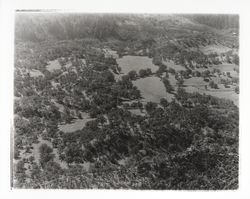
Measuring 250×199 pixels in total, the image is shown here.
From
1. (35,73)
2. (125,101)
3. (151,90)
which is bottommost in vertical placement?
(125,101)

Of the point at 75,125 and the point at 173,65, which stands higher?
the point at 173,65

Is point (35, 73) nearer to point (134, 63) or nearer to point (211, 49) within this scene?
point (134, 63)

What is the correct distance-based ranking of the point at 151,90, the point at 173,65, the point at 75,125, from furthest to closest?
the point at 173,65
the point at 151,90
the point at 75,125

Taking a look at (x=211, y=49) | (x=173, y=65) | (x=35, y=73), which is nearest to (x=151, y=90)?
(x=173, y=65)

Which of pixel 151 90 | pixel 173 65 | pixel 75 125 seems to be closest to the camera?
pixel 75 125

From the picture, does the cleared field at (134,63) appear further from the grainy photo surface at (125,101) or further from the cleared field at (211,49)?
the cleared field at (211,49)

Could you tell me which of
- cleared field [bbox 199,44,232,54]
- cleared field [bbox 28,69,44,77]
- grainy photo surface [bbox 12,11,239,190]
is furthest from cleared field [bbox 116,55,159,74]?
cleared field [bbox 28,69,44,77]
